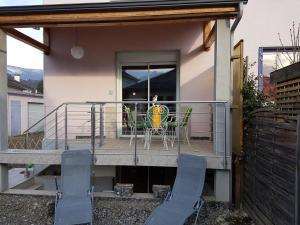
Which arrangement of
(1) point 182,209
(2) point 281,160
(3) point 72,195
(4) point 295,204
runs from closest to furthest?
(4) point 295,204 < (2) point 281,160 < (1) point 182,209 < (3) point 72,195

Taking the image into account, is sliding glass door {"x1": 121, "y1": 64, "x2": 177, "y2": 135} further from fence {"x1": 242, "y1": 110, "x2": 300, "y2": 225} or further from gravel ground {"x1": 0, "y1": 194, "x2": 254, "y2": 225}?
A: fence {"x1": 242, "y1": 110, "x2": 300, "y2": 225}

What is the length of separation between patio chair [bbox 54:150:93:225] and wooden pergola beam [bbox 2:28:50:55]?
3287 mm

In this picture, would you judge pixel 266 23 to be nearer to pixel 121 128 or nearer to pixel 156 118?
pixel 156 118

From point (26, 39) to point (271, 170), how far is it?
262 inches

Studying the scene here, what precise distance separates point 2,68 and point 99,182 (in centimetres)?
387

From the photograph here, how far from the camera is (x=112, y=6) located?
6.54 m

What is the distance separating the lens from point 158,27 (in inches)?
383

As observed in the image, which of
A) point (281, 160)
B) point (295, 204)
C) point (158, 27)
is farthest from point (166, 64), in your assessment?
point (295, 204)

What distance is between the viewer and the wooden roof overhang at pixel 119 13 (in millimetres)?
6379

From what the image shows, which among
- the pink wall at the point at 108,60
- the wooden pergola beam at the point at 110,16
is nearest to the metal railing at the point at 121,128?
the pink wall at the point at 108,60

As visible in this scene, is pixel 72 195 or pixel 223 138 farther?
pixel 223 138

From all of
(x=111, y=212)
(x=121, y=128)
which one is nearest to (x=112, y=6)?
(x=111, y=212)

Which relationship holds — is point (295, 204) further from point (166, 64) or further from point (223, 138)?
point (166, 64)

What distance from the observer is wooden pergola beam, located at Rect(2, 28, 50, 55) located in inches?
A: 300
